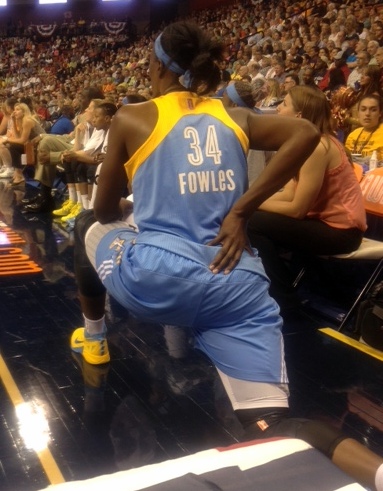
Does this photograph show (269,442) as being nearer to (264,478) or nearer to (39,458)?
(264,478)

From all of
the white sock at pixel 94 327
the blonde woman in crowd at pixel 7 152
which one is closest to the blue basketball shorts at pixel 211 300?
the white sock at pixel 94 327

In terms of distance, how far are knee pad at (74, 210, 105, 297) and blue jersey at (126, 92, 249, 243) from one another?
64 cm

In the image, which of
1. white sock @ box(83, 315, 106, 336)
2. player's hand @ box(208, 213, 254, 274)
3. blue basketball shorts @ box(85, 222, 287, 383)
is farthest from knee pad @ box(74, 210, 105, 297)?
player's hand @ box(208, 213, 254, 274)

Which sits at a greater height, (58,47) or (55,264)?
(55,264)

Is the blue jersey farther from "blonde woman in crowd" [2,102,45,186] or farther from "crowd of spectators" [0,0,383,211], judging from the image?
"blonde woman in crowd" [2,102,45,186]

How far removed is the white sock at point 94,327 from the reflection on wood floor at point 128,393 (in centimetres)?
17

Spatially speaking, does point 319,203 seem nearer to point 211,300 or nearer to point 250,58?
point 211,300

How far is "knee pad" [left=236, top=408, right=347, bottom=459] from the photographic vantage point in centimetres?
148

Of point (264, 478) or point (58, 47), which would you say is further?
point (58, 47)

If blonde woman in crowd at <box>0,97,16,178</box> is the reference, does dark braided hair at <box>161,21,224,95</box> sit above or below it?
above

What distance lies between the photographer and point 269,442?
1.33 metres

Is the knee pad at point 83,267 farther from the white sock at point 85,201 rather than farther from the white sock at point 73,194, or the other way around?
the white sock at point 73,194

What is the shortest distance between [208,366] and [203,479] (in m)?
1.84

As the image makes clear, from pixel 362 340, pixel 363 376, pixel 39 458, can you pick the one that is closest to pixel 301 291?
pixel 362 340
